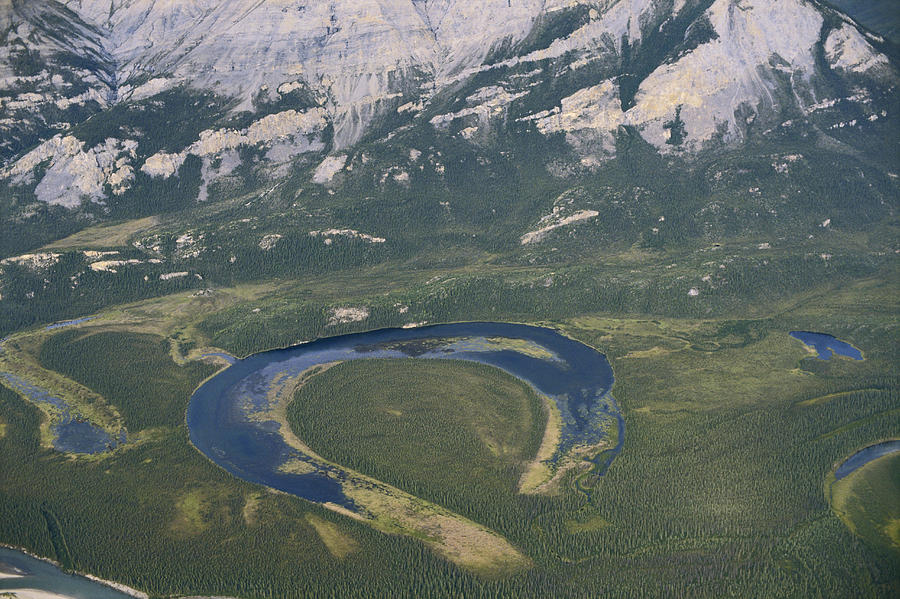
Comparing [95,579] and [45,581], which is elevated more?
[95,579]

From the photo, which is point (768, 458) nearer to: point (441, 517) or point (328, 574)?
point (441, 517)

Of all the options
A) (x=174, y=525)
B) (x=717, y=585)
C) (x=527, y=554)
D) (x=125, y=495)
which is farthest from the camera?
(x=125, y=495)

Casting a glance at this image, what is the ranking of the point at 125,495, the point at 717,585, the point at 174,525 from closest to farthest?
the point at 717,585 → the point at 174,525 → the point at 125,495

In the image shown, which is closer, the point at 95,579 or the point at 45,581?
the point at 95,579

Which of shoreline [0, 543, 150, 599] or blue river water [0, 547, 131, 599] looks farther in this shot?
blue river water [0, 547, 131, 599]

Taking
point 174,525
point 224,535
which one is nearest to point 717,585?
point 224,535

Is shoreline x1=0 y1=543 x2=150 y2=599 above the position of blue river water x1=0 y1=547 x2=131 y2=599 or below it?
above

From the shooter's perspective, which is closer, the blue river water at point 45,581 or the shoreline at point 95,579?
the shoreline at point 95,579

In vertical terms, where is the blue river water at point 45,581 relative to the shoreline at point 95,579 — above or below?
below
